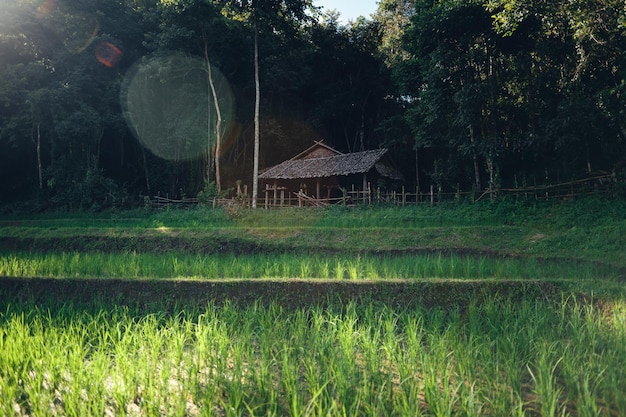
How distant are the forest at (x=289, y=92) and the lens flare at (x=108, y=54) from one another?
71 mm

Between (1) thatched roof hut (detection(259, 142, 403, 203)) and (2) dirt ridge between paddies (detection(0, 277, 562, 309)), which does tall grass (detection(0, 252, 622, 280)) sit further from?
(1) thatched roof hut (detection(259, 142, 403, 203))

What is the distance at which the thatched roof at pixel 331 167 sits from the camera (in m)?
21.9

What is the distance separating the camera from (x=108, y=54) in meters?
25.1

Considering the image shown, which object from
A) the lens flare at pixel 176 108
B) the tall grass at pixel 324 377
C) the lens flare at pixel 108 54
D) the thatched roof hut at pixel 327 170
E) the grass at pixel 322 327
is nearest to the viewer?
the tall grass at pixel 324 377

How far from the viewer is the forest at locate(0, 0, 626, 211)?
1608cm

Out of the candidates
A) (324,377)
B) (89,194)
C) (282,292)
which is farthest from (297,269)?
(89,194)

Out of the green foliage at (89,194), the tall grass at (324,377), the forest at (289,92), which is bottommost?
the tall grass at (324,377)

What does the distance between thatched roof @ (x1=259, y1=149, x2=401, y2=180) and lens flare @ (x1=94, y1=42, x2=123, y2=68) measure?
36.2ft

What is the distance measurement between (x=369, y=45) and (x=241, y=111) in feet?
31.9

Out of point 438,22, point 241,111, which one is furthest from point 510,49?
point 241,111

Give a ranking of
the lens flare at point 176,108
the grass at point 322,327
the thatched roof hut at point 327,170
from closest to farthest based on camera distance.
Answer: the grass at point 322,327 < the thatched roof hut at point 327,170 < the lens flare at point 176,108

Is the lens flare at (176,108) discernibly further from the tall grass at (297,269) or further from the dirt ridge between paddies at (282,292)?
the dirt ridge between paddies at (282,292)

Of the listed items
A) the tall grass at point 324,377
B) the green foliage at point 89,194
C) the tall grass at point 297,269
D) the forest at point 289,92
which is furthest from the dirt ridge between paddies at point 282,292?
the green foliage at point 89,194

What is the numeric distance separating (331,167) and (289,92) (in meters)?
8.67
